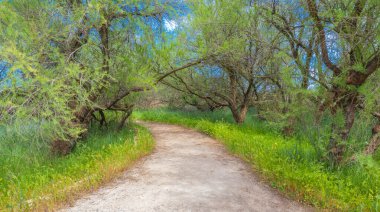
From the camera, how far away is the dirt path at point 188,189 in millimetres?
4887

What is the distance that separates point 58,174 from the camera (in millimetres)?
6059

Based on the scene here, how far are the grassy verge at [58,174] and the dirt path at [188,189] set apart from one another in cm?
29

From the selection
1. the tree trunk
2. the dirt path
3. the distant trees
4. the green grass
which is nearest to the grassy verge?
the dirt path

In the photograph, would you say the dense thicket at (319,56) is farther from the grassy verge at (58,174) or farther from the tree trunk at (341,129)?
the grassy verge at (58,174)

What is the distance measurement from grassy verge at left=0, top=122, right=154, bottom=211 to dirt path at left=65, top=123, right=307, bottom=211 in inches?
11.6

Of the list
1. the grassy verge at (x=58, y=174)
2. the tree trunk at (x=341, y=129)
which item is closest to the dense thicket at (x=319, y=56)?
the tree trunk at (x=341, y=129)

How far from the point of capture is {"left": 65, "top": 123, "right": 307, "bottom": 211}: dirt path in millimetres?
4887

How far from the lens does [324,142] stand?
658cm

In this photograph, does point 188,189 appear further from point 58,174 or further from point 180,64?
point 180,64

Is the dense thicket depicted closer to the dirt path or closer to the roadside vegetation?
the roadside vegetation

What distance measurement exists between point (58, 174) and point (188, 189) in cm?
260

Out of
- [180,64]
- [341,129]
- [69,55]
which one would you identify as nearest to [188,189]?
[341,129]

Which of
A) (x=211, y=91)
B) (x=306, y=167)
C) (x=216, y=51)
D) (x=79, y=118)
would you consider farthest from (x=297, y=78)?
(x=211, y=91)

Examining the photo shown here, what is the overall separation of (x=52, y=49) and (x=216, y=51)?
15.7 feet
